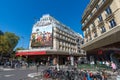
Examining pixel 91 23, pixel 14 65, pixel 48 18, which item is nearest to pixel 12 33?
pixel 48 18

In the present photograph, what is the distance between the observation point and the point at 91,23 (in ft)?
88.6

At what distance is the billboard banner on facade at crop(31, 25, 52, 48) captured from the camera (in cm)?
4978

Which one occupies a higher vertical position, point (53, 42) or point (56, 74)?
Answer: point (53, 42)

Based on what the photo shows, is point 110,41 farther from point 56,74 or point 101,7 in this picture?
point 56,74

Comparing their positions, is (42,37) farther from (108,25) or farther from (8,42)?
(108,25)

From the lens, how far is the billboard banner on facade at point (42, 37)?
49781 millimetres

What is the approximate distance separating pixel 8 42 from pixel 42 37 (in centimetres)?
1354

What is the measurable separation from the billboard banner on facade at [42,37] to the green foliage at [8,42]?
9.24 m

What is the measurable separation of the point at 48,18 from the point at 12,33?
17.9m

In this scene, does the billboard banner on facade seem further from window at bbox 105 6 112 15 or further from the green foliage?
window at bbox 105 6 112 15

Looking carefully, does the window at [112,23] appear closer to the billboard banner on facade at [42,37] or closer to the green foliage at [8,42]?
the billboard banner on facade at [42,37]

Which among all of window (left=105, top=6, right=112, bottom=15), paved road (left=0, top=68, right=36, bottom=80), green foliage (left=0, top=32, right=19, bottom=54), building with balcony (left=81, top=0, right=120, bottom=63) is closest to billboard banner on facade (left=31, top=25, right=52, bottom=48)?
green foliage (left=0, top=32, right=19, bottom=54)

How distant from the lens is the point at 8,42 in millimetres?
49250

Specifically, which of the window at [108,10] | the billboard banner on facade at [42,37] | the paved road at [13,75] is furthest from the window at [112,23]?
the billboard banner on facade at [42,37]
